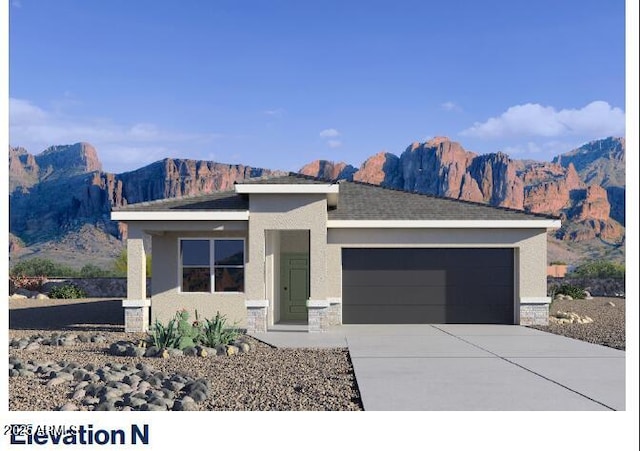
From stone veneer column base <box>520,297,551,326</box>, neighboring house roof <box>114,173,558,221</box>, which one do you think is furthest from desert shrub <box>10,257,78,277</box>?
stone veneer column base <box>520,297,551,326</box>

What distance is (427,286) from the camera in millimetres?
19594

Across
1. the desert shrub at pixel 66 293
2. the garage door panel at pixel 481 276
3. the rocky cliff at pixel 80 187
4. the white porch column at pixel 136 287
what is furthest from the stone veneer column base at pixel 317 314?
the rocky cliff at pixel 80 187

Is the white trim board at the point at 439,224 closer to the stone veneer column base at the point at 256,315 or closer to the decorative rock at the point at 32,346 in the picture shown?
the stone veneer column base at the point at 256,315

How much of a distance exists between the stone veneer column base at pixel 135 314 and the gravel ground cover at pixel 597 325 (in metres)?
9.31

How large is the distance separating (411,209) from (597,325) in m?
5.49

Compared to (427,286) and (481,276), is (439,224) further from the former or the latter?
(481,276)

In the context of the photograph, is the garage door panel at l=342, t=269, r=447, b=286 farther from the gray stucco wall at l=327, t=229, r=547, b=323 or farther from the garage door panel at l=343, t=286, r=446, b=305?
the gray stucco wall at l=327, t=229, r=547, b=323

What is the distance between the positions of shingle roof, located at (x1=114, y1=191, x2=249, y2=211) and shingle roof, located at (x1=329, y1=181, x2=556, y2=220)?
2460 millimetres

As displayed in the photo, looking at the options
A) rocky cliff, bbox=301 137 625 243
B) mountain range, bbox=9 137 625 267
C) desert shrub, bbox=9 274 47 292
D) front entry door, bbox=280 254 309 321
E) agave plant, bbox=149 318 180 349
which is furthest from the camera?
rocky cliff, bbox=301 137 625 243

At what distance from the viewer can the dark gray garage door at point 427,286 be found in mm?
19469

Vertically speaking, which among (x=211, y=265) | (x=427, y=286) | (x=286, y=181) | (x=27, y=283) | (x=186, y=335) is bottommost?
(x=27, y=283)

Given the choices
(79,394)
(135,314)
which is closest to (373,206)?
(135,314)

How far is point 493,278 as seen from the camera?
64.6 ft

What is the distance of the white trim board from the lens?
19.0 meters
